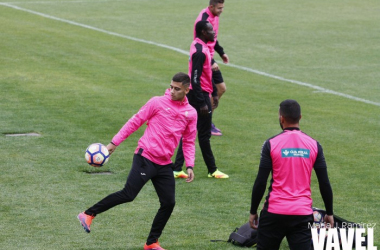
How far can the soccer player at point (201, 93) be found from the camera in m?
13.2

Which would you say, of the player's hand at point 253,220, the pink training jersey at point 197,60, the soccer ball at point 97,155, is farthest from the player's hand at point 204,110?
the player's hand at point 253,220

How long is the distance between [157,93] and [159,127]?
446 inches

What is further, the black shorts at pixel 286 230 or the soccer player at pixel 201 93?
the soccer player at pixel 201 93

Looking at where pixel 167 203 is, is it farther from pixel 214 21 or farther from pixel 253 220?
pixel 214 21

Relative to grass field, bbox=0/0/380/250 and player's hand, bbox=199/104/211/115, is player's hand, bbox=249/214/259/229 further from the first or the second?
player's hand, bbox=199/104/211/115

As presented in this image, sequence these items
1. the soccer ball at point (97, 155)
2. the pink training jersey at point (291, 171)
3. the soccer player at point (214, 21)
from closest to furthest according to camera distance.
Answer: the pink training jersey at point (291, 171)
the soccer ball at point (97, 155)
the soccer player at point (214, 21)

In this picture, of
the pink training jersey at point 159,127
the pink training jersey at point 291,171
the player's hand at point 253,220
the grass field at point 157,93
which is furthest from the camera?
the grass field at point 157,93

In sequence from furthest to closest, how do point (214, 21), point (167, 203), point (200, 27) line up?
point (214, 21) → point (200, 27) → point (167, 203)

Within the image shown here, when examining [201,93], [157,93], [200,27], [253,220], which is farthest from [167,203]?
[157,93]

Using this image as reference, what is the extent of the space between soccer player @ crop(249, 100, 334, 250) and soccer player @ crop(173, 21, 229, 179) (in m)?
5.47

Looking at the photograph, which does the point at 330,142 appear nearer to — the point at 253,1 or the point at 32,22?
the point at 32,22

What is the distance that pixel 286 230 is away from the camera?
7.77 m

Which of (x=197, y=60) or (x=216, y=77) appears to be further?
(x=216, y=77)

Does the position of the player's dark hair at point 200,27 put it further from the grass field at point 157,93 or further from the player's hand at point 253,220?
the player's hand at point 253,220
